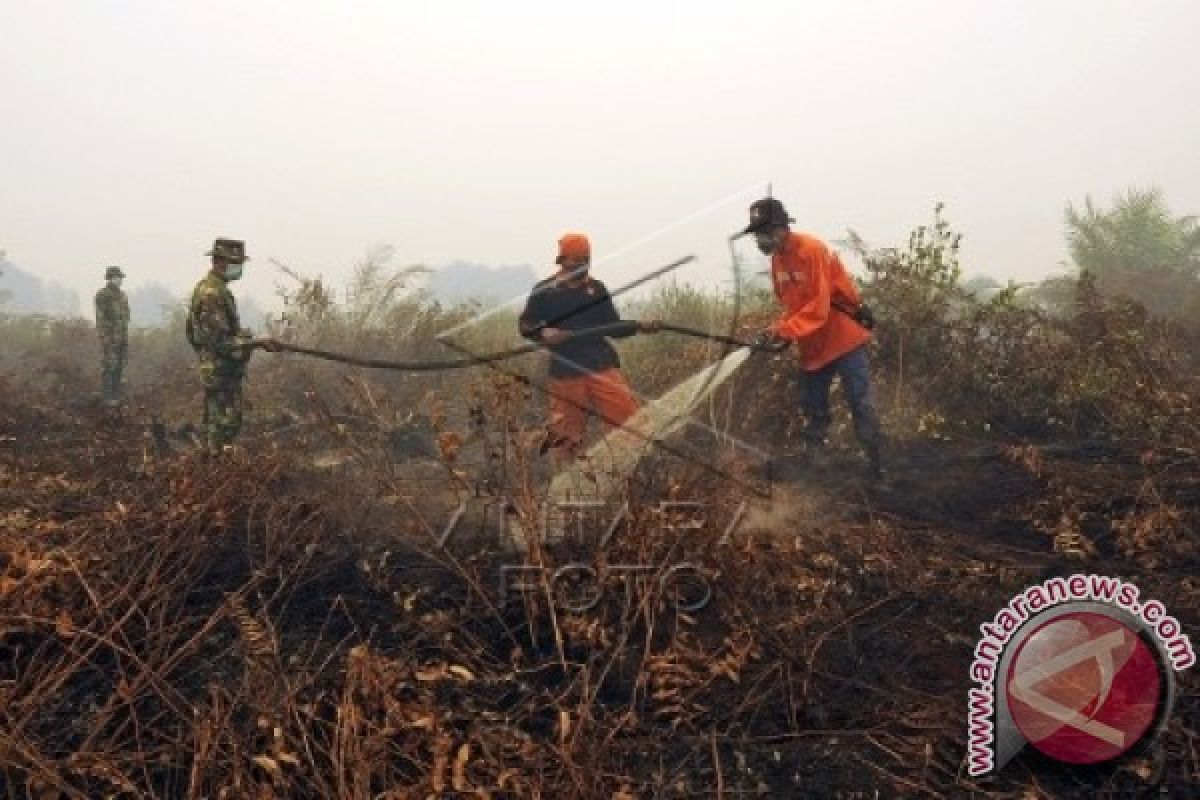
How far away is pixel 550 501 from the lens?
136 inches

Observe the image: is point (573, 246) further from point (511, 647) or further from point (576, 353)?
point (511, 647)

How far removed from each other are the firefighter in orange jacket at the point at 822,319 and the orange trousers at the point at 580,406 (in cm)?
135

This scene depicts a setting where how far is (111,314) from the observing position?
10.5m

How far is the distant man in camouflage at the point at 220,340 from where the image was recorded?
18.7ft

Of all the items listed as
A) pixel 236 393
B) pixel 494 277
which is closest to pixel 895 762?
pixel 236 393

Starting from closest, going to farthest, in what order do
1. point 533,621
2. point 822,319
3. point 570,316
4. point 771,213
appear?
point 533,621 < point 570,316 < point 771,213 < point 822,319

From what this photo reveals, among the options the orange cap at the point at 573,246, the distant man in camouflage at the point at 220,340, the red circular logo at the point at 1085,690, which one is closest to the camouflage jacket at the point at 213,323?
the distant man in camouflage at the point at 220,340

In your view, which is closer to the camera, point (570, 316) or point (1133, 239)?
point (570, 316)

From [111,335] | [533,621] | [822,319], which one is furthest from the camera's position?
[111,335]

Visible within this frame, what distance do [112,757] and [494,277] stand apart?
10772 cm

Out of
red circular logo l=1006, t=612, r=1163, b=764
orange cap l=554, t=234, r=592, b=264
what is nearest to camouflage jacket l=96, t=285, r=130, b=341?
orange cap l=554, t=234, r=592, b=264

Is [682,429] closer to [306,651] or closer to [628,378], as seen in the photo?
[628,378]

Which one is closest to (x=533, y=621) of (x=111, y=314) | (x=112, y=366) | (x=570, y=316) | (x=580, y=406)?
(x=580, y=406)

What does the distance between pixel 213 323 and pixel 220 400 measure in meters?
0.55
